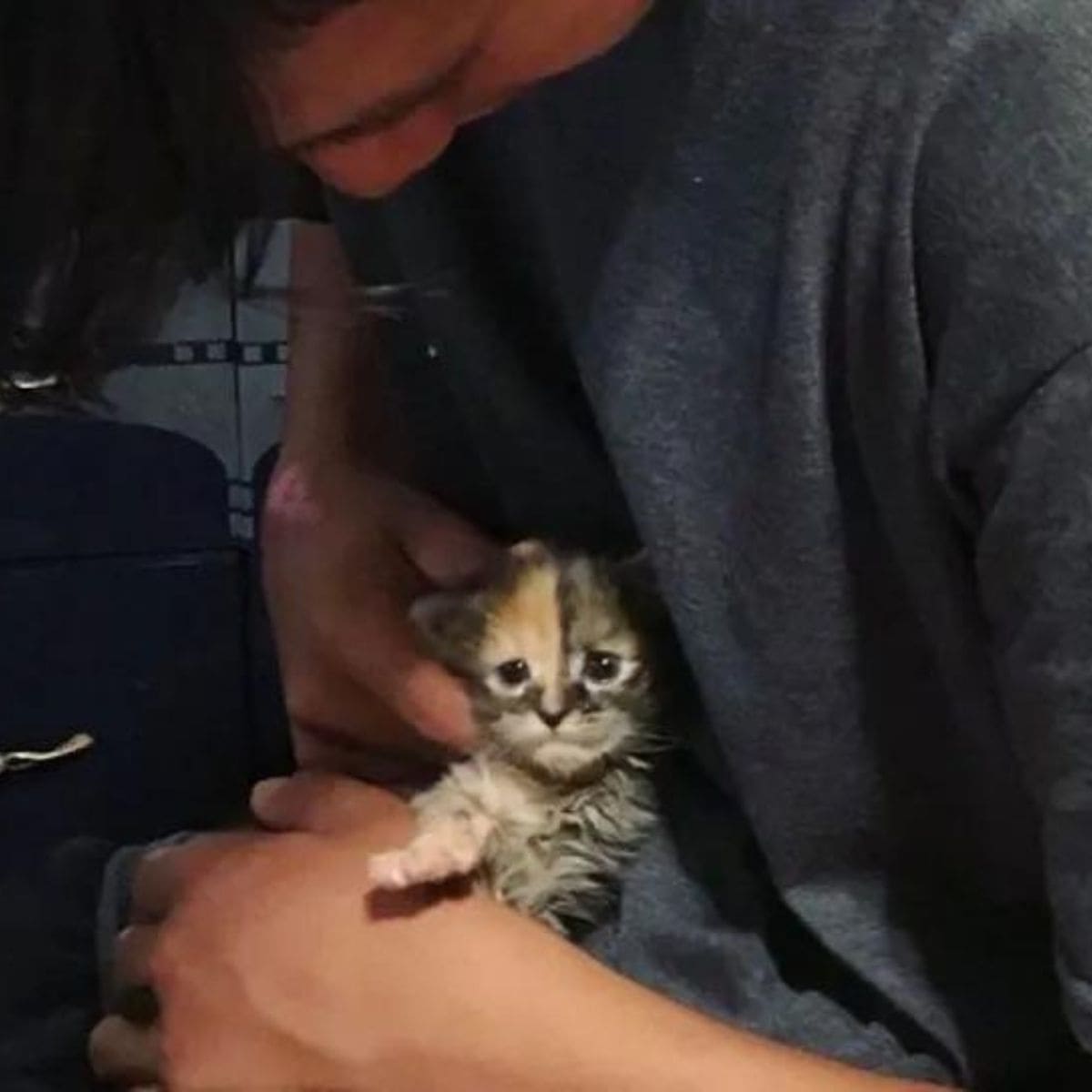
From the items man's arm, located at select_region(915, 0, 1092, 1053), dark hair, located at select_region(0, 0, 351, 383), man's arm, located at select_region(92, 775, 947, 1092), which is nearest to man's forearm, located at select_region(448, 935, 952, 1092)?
man's arm, located at select_region(92, 775, 947, 1092)

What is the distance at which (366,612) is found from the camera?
1075mm

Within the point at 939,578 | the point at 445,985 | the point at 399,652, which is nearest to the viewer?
the point at 939,578

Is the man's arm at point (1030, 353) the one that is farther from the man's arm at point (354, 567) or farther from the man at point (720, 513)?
the man's arm at point (354, 567)

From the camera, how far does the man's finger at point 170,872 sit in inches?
40.6

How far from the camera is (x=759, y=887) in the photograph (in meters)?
0.92

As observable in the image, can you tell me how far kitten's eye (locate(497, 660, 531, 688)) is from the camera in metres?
1.10

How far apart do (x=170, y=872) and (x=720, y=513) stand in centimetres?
36

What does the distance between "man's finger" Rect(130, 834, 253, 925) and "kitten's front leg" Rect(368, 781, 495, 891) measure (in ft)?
0.30

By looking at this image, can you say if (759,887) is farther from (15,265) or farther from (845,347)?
(15,265)

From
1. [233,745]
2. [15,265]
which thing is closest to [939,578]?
[15,265]

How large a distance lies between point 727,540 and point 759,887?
0.53 feet

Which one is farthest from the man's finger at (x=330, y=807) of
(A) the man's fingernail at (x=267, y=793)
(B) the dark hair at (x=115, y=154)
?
(B) the dark hair at (x=115, y=154)

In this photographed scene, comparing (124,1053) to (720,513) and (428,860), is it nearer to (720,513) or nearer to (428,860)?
(428,860)

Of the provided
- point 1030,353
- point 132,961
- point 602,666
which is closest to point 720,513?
point 1030,353
